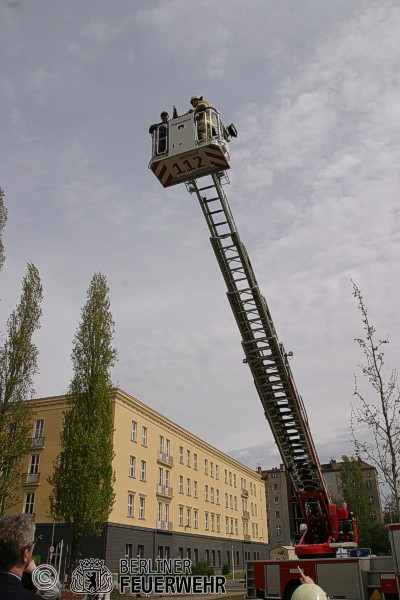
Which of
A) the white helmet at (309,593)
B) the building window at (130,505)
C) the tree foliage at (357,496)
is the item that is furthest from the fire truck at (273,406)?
the tree foliage at (357,496)

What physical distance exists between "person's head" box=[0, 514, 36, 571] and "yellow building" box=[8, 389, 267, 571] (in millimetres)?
26040

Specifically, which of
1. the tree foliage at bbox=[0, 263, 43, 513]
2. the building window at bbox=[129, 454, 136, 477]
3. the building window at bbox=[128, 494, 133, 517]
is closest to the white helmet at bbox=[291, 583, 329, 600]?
the tree foliage at bbox=[0, 263, 43, 513]

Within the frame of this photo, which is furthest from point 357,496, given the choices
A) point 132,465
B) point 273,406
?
point 273,406

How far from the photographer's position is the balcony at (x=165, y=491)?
41775 mm

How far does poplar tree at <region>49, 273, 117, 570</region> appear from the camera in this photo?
26388 mm

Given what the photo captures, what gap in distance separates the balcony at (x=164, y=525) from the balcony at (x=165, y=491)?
6.79 feet

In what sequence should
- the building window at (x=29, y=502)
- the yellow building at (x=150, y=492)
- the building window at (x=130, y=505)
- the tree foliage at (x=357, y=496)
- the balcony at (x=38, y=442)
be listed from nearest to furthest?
the yellow building at (x=150, y=492) < the building window at (x=29, y=502) < the building window at (x=130, y=505) < the balcony at (x=38, y=442) < the tree foliage at (x=357, y=496)

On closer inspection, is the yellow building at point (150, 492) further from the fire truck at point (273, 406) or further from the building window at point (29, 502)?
the fire truck at point (273, 406)

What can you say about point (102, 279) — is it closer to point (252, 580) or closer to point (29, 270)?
point (29, 270)

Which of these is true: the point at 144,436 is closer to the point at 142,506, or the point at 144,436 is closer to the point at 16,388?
the point at 142,506

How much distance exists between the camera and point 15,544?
3.03 meters

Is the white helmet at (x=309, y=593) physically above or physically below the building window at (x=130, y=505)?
below

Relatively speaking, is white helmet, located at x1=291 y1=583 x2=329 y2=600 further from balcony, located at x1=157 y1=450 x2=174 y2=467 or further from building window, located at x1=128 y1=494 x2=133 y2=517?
balcony, located at x1=157 y1=450 x2=174 y2=467

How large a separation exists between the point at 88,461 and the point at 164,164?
1971cm
